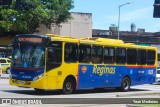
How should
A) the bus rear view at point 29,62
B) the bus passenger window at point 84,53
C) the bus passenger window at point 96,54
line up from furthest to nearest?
the bus passenger window at point 96,54 → the bus passenger window at point 84,53 → the bus rear view at point 29,62

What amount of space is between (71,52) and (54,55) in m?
1.30

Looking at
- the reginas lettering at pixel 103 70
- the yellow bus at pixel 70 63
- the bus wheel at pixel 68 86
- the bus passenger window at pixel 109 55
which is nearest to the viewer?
the yellow bus at pixel 70 63

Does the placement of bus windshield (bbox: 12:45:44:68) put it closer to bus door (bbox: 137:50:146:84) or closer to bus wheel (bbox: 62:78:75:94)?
bus wheel (bbox: 62:78:75:94)

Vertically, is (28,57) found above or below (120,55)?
below

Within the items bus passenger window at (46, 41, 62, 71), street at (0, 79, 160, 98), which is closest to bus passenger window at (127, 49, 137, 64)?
street at (0, 79, 160, 98)

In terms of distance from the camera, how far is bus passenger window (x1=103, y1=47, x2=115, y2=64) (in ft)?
85.7

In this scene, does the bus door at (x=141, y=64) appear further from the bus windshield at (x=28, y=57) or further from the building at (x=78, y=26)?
the building at (x=78, y=26)

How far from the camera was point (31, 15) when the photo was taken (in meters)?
58.3

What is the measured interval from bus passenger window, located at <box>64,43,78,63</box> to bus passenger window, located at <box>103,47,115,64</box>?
8.71ft

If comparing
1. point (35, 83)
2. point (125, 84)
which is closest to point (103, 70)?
point (125, 84)

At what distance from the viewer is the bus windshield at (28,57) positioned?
22109 mm

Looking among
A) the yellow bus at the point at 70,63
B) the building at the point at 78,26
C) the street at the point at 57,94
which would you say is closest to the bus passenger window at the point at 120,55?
the yellow bus at the point at 70,63

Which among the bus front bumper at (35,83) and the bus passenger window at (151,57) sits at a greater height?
the bus passenger window at (151,57)

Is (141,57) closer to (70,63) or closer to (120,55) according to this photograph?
(120,55)
